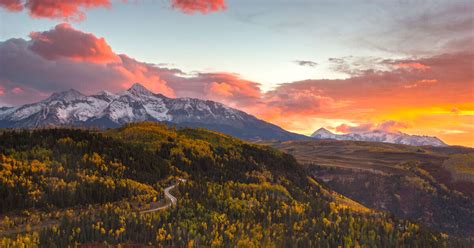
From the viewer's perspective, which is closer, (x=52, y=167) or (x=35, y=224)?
(x=35, y=224)

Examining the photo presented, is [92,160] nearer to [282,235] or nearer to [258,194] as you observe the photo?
[258,194]

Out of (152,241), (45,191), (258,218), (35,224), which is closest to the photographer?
(152,241)

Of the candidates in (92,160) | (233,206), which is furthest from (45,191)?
(233,206)

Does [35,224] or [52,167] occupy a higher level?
[52,167]

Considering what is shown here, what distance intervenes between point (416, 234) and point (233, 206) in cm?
8050

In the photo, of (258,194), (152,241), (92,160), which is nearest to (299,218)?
(258,194)

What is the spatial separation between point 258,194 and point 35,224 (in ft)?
330

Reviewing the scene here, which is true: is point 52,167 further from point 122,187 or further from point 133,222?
point 133,222

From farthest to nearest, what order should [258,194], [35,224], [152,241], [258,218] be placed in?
[258,194], [258,218], [35,224], [152,241]

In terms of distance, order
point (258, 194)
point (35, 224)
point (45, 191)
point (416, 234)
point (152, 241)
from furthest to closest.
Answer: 1. point (258, 194)
2. point (416, 234)
3. point (45, 191)
4. point (35, 224)
5. point (152, 241)

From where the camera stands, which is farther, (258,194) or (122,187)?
(258,194)

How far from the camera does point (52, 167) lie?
170m

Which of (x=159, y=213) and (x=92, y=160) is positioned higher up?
(x=92, y=160)

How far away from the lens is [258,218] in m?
162
